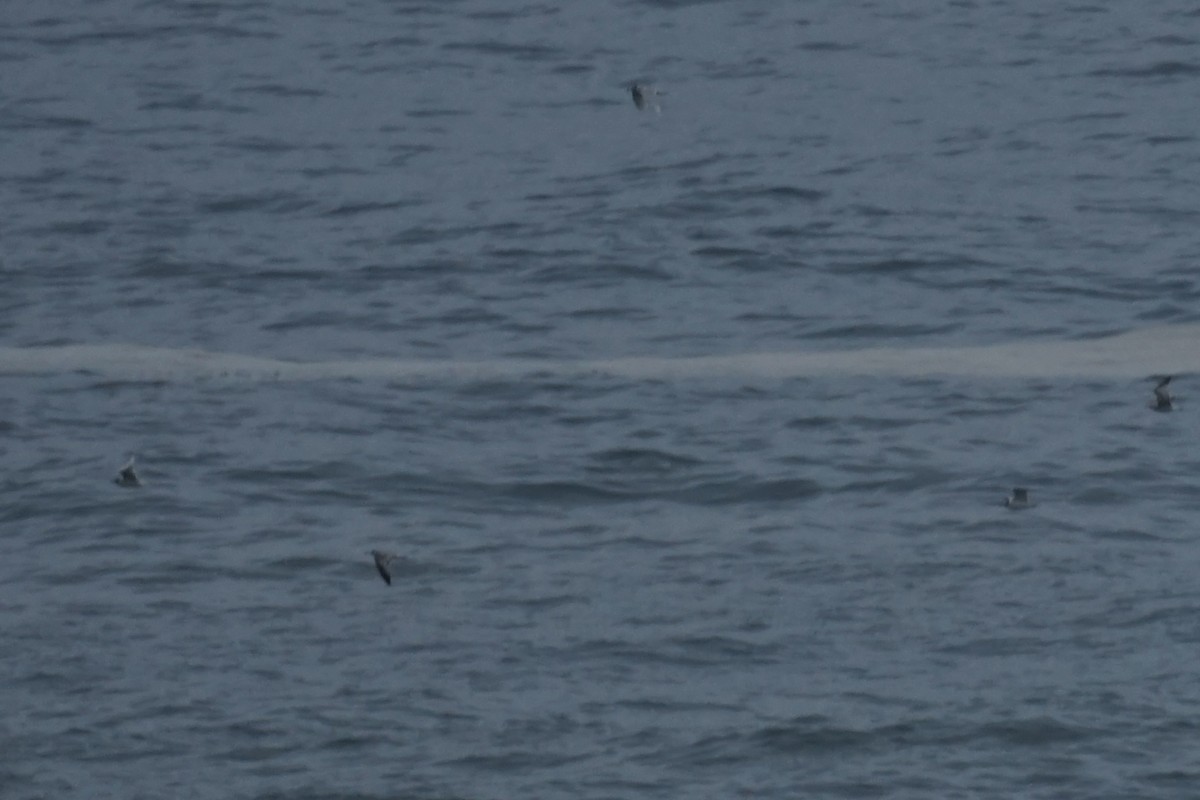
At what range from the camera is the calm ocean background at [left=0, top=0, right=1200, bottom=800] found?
10312mm

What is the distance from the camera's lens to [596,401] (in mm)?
13953

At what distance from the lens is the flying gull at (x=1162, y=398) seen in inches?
507

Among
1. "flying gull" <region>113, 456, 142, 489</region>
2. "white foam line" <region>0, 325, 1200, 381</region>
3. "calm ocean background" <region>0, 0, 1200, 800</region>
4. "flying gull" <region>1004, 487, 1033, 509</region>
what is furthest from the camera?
"white foam line" <region>0, 325, 1200, 381</region>

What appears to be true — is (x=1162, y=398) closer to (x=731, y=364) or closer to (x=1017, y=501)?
(x=1017, y=501)

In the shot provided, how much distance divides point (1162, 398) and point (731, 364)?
2198mm

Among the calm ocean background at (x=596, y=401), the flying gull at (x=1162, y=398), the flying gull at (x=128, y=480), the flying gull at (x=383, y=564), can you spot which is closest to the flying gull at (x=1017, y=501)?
the calm ocean background at (x=596, y=401)

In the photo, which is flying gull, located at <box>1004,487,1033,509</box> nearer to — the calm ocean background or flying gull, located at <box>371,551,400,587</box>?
the calm ocean background

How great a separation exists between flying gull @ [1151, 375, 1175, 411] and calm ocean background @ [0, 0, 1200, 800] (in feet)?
0.42

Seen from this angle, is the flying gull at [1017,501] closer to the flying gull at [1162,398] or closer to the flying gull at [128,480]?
the flying gull at [1162,398]

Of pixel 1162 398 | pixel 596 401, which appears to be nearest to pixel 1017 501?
pixel 1162 398

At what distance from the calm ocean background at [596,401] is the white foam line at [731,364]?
40 millimetres

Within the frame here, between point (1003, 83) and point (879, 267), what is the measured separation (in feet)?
11.6

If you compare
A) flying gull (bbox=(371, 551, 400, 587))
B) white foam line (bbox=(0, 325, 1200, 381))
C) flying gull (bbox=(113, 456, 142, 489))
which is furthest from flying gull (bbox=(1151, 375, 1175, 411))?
flying gull (bbox=(113, 456, 142, 489))

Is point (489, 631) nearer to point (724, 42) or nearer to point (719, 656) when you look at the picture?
point (719, 656)
